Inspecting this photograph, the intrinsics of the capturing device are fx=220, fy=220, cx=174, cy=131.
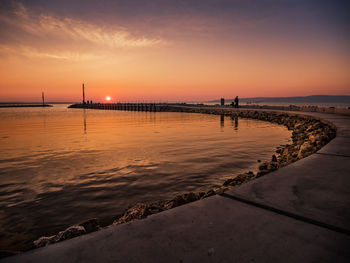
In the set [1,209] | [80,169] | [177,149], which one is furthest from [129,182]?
[177,149]

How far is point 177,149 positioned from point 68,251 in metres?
7.88

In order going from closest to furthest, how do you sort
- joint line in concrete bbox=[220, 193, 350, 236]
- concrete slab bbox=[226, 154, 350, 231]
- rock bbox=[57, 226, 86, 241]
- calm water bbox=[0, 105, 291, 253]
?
joint line in concrete bbox=[220, 193, 350, 236]
concrete slab bbox=[226, 154, 350, 231]
rock bbox=[57, 226, 86, 241]
calm water bbox=[0, 105, 291, 253]

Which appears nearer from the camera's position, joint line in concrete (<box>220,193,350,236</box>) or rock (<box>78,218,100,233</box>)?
joint line in concrete (<box>220,193,350,236</box>)

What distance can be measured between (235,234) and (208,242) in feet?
0.80

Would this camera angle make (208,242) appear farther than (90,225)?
No

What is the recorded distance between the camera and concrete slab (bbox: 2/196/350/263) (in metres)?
1.47

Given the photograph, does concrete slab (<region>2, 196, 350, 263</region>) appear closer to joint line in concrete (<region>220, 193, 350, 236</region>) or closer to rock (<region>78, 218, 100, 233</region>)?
joint line in concrete (<region>220, 193, 350, 236</region>)

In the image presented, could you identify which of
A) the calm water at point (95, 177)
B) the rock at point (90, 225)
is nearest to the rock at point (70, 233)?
the rock at point (90, 225)

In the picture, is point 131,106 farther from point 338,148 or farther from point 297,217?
point 297,217

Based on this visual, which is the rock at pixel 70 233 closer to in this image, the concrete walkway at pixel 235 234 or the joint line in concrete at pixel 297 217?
the concrete walkway at pixel 235 234

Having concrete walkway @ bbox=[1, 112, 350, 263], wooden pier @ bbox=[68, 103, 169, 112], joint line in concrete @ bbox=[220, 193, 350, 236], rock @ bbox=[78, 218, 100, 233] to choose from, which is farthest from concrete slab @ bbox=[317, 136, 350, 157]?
wooden pier @ bbox=[68, 103, 169, 112]

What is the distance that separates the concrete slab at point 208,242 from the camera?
1469 mm

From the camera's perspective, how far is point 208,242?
5.31 feet

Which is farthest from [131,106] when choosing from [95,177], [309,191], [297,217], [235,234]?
[235,234]
